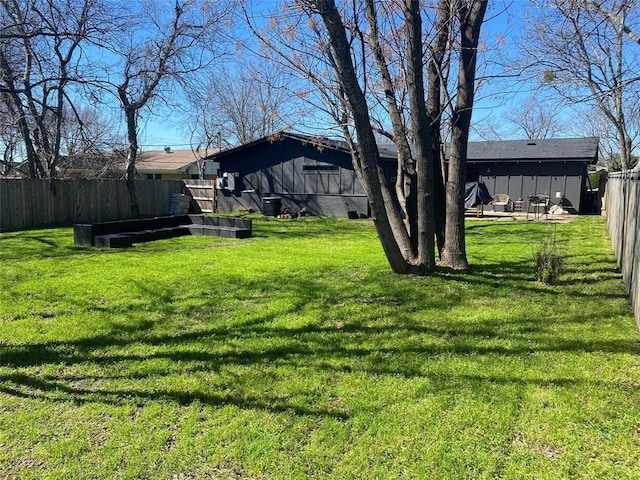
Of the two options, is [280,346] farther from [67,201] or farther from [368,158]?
[67,201]

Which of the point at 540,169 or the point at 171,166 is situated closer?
the point at 540,169

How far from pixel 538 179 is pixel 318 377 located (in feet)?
59.9

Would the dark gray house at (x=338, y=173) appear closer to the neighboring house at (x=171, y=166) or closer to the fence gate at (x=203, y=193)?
the fence gate at (x=203, y=193)

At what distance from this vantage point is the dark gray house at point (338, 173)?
18.0 meters

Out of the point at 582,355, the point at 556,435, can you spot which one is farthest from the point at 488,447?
the point at 582,355

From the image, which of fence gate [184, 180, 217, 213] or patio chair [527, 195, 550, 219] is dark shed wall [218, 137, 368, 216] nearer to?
fence gate [184, 180, 217, 213]

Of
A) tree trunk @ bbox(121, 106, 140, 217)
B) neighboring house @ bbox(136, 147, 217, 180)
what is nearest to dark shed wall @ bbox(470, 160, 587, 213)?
tree trunk @ bbox(121, 106, 140, 217)

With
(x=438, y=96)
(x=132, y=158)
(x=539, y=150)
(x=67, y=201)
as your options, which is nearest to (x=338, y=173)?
(x=132, y=158)

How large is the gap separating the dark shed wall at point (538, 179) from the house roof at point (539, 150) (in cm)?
33

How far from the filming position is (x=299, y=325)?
443cm

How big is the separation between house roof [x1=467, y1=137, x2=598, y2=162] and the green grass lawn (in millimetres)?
13296

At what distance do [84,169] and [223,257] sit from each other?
20044 millimetres

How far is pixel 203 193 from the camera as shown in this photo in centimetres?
2033

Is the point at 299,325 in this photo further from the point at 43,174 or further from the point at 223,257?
the point at 43,174
